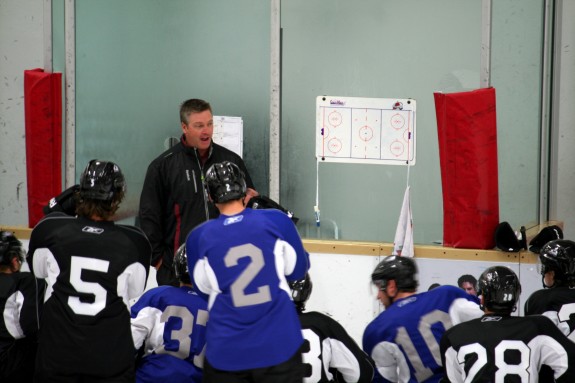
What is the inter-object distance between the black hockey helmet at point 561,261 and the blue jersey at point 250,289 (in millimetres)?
1343

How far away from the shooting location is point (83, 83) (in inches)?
252

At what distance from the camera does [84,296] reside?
138 inches

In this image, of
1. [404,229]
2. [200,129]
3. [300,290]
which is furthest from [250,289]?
[404,229]

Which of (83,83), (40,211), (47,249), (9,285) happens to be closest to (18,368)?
(9,285)

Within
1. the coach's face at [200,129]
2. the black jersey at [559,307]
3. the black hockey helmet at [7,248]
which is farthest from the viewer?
the coach's face at [200,129]

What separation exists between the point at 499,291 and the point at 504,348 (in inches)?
10.0

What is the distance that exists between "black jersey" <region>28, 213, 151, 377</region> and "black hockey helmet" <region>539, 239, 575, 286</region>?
1.87 meters

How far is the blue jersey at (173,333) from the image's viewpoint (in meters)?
3.80

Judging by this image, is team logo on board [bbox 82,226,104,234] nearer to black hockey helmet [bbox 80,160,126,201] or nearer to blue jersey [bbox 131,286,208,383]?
black hockey helmet [bbox 80,160,126,201]

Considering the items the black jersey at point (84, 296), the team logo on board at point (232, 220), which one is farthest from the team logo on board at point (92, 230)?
the team logo on board at point (232, 220)

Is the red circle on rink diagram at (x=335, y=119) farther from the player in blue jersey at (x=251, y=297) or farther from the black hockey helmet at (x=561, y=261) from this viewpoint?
the player in blue jersey at (x=251, y=297)

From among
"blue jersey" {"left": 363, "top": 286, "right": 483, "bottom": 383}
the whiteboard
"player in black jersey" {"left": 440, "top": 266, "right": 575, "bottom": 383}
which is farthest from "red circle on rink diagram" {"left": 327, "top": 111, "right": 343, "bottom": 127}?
"player in black jersey" {"left": 440, "top": 266, "right": 575, "bottom": 383}

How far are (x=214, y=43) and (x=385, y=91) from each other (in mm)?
1185

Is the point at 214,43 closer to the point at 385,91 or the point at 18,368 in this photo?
the point at 385,91
